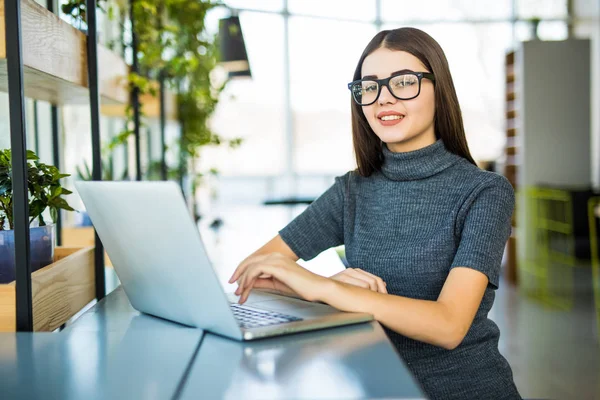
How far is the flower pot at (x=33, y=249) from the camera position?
1419 millimetres

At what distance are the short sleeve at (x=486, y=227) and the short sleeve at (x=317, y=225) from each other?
1.21ft

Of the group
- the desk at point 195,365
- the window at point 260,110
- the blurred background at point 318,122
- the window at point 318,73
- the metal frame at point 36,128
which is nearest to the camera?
the desk at point 195,365

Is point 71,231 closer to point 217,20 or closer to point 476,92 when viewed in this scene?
point 217,20

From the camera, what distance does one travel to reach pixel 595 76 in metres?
10.4

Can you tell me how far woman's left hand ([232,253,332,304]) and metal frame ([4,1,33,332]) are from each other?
409 millimetres

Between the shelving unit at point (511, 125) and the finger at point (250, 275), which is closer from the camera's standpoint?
the finger at point (250, 275)

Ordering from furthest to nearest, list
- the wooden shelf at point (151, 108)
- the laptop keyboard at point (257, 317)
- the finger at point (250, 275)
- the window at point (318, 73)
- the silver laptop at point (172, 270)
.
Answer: the window at point (318, 73)
the wooden shelf at point (151, 108)
the finger at point (250, 275)
the laptop keyboard at point (257, 317)
the silver laptop at point (172, 270)

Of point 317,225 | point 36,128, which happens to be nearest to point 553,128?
point 36,128

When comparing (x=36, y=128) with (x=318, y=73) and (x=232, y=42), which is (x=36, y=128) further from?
(x=318, y=73)

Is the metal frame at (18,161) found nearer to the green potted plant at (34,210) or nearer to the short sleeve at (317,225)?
the green potted plant at (34,210)

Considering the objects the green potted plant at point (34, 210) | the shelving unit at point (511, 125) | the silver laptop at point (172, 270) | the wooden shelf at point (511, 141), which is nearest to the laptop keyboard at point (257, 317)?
the silver laptop at point (172, 270)

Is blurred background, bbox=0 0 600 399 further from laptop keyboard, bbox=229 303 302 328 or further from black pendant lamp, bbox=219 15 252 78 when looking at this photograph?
laptop keyboard, bbox=229 303 302 328

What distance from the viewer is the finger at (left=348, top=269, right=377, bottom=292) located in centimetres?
138

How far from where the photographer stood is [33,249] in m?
1.54
